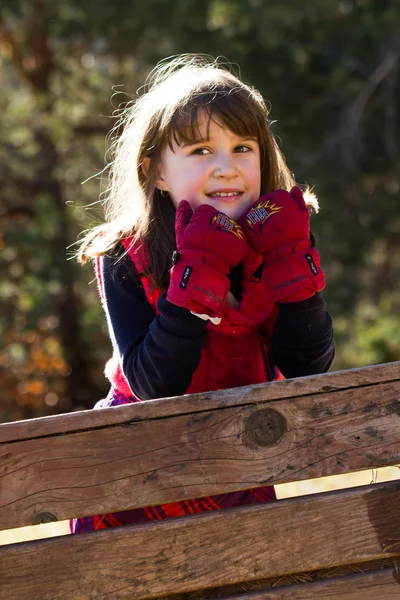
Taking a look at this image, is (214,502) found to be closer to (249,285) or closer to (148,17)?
(249,285)

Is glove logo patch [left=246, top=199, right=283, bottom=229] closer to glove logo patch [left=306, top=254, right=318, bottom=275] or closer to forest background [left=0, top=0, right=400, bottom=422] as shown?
glove logo patch [left=306, top=254, right=318, bottom=275]

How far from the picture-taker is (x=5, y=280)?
9.66 meters

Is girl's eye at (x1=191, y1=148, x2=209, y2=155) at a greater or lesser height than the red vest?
greater

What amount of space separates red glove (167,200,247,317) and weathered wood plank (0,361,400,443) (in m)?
0.31

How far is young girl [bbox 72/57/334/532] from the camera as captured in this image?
2213 millimetres

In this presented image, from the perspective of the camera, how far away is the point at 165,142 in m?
2.49

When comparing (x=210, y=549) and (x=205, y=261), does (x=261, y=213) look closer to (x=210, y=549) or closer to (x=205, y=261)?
(x=205, y=261)

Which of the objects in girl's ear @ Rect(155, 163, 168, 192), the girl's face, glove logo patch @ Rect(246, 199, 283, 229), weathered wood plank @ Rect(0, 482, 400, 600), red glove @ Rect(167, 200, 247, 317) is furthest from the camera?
girl's ear @ Rect(155, 163, 168, 192)

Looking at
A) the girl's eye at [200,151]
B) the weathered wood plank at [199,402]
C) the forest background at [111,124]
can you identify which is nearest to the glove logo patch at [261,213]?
the girl's eye at [200,151]

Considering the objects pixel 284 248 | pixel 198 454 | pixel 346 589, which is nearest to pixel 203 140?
pixel 284 248

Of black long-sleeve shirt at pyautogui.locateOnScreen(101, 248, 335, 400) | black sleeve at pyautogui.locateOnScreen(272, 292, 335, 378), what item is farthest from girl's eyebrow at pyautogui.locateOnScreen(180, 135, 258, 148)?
black sleeve at pyautogui.locateOnScreen(272, 292, 335, 378)

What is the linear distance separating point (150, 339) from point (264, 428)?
18.5 inches

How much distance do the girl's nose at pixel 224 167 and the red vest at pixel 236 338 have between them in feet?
0.74

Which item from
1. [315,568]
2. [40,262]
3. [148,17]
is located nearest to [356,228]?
[148,17]
